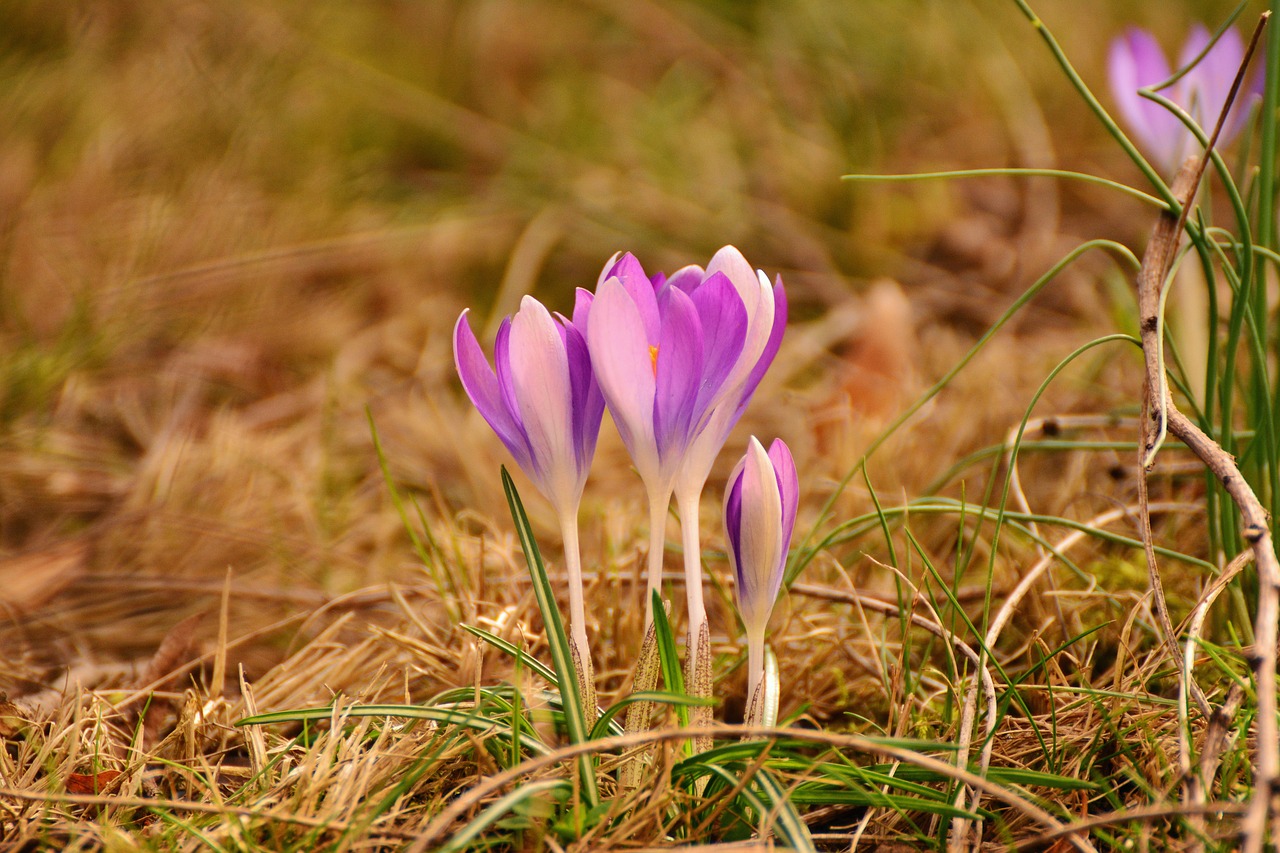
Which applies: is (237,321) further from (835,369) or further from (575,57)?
(575,57)

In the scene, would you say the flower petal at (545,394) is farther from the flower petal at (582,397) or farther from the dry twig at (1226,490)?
the dry twig at (1226,490)

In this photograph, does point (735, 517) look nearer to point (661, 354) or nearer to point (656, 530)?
point (656, 530)

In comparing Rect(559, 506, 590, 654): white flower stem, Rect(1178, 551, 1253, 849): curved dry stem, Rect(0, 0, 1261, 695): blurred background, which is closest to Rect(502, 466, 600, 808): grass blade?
Rect(559, 506, 590, 654): white flower stem

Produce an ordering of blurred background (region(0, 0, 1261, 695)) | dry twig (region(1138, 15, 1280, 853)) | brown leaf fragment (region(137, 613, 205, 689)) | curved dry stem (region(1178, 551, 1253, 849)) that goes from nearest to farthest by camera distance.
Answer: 1. dry twig (region(1138, 15, 1280, 853))
2. curved dry stem (region(1178, 551, 1253, 849))
3. brown leaf fragment (region(137, 613, 205, 689))
4. blurred background (region(0, 0, 1261, 695))

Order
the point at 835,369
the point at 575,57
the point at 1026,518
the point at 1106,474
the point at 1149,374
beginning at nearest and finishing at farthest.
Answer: the point at 1149,374
the point at 1026,518
the point at 1106,474
the point at 835,369
the point at 575,57

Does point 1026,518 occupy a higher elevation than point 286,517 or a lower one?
higher

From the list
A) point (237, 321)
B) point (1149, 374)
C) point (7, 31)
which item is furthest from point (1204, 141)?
point (7, 31)

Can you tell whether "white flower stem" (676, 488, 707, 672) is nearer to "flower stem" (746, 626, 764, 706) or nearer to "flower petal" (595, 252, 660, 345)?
"flower stem" (746, 626, 764, 706)

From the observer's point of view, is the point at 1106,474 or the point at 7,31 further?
the point at 7,31
